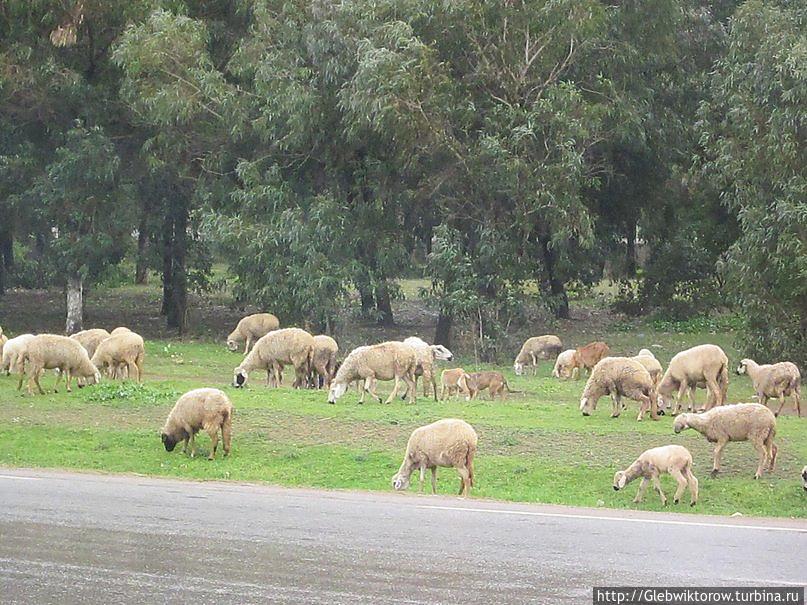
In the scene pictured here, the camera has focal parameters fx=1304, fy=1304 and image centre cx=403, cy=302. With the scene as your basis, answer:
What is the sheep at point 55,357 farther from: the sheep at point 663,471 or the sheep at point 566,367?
the sheep at point 663,471

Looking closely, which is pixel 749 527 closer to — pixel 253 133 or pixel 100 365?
pixel 100 365

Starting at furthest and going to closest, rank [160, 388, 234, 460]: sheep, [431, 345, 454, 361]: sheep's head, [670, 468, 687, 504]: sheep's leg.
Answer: [431, 345, 454, 361]: sheep's head → [160, 388, 234, 460]: sheep → [670, 468, 687, 504]: sheep's leg

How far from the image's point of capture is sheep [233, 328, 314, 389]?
2500 cm

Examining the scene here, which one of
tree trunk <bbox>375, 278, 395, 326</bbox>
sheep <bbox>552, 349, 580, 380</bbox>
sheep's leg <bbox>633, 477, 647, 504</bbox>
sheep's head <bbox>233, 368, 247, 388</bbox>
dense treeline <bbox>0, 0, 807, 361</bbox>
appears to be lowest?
sheep's leg <bbox>633, 477, 647, 504</bbox>

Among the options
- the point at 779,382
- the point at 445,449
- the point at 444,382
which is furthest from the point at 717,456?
the point at 444,382

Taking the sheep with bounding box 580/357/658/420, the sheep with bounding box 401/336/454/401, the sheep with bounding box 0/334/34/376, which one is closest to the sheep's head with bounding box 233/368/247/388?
the sheep with bounding box 401/336/454/401

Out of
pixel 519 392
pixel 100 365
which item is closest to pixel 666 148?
Result: pixel 519 392

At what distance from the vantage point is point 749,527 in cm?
1392

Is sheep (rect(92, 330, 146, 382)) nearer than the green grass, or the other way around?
the green grass

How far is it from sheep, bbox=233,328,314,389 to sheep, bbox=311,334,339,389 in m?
0.12

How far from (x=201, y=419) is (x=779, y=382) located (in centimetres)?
1007

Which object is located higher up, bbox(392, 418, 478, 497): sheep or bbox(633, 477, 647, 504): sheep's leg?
bbox(392, 418, 478, 497): sheep

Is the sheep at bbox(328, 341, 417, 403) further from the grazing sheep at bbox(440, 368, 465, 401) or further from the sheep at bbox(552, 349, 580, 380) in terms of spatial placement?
the sheep at bbox(552, 349, 580, 380)

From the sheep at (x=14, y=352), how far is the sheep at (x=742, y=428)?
13.1 metres
